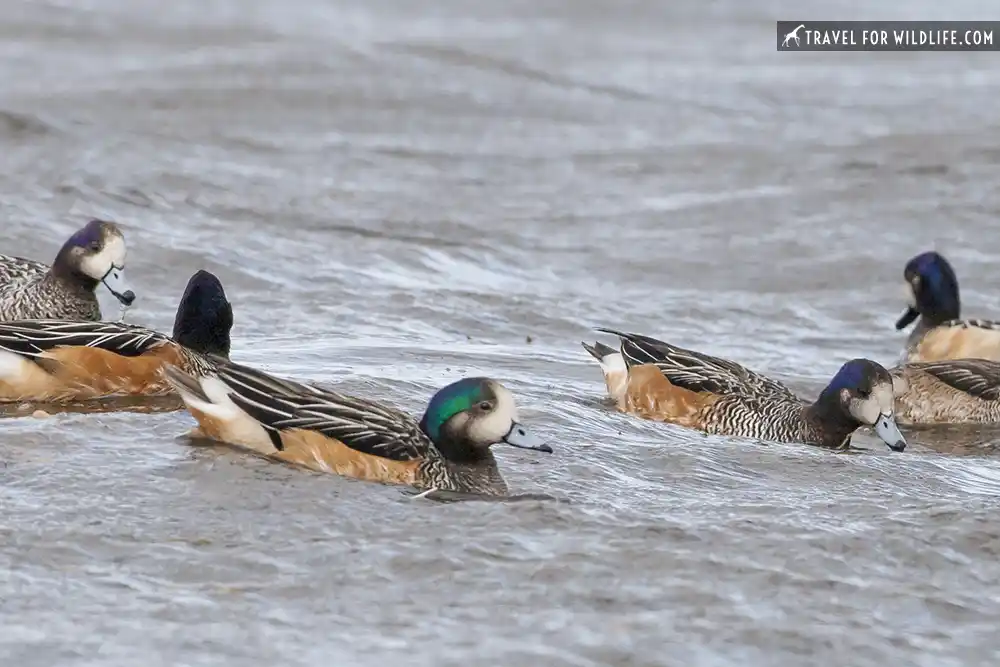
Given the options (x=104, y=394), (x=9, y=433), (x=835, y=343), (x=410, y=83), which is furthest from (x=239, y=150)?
(x=9, y=433)

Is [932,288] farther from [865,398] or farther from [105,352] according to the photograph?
[105,352]

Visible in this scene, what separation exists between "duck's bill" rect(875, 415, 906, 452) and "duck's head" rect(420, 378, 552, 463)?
8.81ft

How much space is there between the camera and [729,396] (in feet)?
34.6

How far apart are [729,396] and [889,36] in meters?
14.9

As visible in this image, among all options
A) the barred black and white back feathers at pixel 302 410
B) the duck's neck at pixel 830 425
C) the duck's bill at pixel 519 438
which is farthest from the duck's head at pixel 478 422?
the duck's neck at pixel 830 425

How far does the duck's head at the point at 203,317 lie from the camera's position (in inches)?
368

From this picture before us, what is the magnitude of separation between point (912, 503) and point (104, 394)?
13.3 feet

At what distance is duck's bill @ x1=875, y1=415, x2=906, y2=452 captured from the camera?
9.37 metres

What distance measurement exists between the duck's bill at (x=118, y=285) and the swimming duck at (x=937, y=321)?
5507 mm

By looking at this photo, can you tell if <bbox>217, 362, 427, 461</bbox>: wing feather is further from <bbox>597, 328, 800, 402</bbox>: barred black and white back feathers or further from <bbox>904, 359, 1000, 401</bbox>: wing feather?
<bbox>904, 359, 1000, 401</bbox>: wing feather

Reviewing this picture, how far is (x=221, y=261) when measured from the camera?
13.8 metres

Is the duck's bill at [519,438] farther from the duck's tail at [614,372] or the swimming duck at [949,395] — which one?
the swimming duck at [949,395]

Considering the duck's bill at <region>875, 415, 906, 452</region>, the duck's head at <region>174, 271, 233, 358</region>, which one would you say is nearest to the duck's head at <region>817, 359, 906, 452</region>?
the duck's bill at <region>875, 415, 906, 452</region>

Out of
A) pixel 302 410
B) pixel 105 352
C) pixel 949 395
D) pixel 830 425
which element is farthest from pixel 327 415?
pixel 949 395
